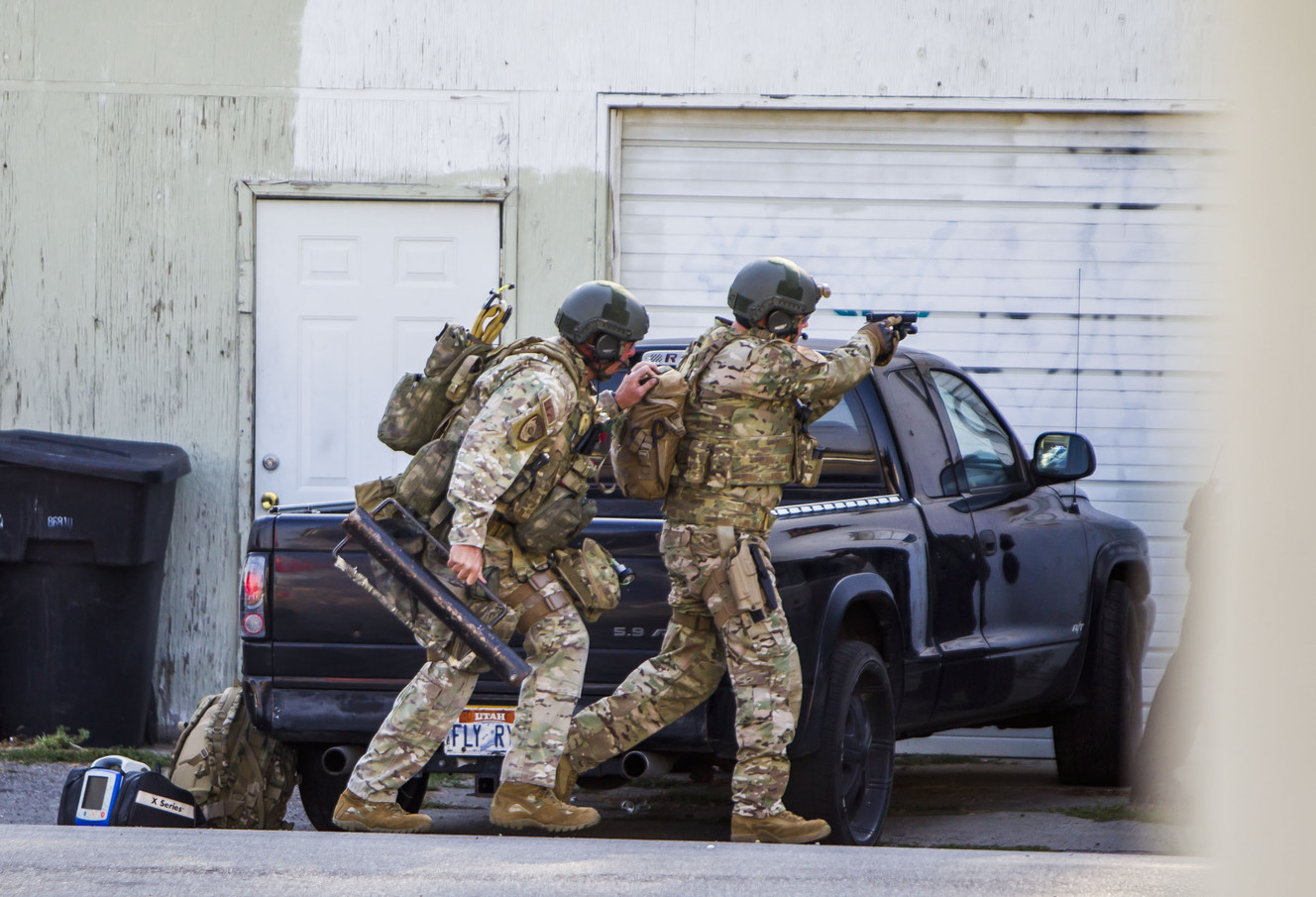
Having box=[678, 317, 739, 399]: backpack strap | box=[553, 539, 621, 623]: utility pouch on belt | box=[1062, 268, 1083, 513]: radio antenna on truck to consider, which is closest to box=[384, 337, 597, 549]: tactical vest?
box=[553, 539, 621, 623]: utility pouch on belt

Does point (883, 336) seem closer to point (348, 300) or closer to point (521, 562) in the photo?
point (521, 562)

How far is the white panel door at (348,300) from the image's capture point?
26.0 ft

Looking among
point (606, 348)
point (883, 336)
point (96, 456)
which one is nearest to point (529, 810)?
point (606, 348)

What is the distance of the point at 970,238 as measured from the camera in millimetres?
8133

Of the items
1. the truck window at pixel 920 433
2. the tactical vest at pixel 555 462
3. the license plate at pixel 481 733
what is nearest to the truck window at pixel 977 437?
the truck window at pixel 920 433

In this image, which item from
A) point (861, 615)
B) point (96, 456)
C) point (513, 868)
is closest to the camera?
point (513, 868)

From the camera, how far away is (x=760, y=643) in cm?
453

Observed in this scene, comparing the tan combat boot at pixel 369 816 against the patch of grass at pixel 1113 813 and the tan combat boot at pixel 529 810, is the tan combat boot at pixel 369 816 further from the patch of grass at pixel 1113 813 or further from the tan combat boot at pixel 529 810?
the patch of grass at pixel 1113 813

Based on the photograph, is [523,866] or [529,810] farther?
[529,810]

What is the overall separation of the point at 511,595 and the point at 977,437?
7.57 feet

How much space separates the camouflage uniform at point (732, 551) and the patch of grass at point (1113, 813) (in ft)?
6.67

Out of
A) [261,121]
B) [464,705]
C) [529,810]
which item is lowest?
[529,810]

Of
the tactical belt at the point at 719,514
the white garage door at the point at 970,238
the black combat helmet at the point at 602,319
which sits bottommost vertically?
the tactical belt at the point at 719,514

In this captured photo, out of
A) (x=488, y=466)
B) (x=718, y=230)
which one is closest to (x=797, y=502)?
(x=488, y=466)
